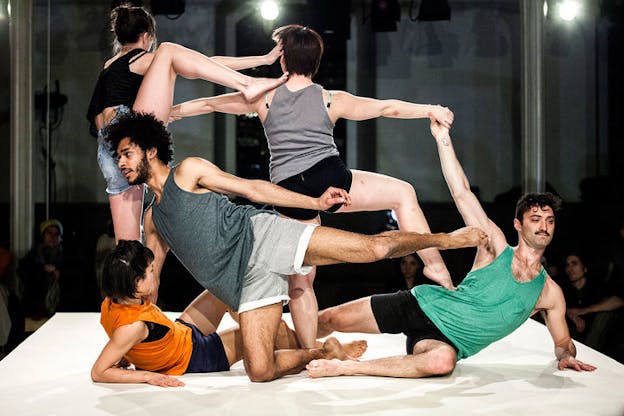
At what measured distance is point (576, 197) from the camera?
21.3 ft

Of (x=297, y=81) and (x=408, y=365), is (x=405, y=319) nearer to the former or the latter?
(x=408, y=365)

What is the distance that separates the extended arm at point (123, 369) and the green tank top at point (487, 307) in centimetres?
115

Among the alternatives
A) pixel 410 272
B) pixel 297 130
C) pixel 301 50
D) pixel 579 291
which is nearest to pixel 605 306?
pixel 579 291

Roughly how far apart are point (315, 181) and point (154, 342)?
1.01m

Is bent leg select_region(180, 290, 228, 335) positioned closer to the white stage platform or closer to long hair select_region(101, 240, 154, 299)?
the white stage platform

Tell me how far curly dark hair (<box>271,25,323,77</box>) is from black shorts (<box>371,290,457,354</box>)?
1.08 meters

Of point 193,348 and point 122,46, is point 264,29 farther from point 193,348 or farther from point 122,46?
point 193,348

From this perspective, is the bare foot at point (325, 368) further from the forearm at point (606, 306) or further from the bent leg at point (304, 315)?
the forearm at point (606, 306)

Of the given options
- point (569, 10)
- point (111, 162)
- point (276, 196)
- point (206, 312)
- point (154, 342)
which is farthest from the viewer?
point (569, 10)

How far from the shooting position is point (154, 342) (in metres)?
3.59

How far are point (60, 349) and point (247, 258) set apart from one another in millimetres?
1199

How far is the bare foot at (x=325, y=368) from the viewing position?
3.67 m

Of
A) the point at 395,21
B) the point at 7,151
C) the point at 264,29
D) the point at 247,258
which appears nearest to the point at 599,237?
the point at 395,21

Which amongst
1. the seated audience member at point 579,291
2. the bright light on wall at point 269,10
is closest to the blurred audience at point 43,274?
the bright light on wall at point 269,10
